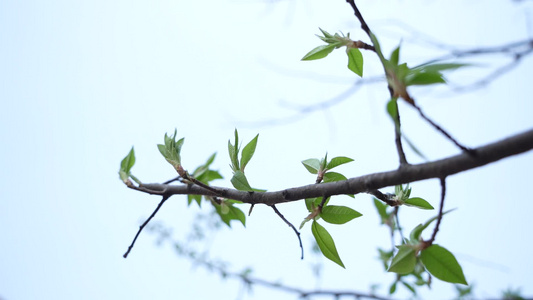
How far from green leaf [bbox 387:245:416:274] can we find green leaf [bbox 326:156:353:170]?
0.42ft

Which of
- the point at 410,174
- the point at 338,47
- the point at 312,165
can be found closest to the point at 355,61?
the point at 338,47

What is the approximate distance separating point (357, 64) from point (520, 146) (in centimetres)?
28

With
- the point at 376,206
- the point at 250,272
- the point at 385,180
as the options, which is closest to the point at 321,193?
the point at 385,180

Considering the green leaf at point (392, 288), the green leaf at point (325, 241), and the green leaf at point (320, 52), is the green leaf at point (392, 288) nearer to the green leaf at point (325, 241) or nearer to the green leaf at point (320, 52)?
the green leaf at point (325, 241)

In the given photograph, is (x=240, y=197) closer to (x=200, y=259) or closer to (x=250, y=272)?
(x=250, y=272)

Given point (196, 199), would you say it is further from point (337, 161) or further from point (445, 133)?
point (445, 133)

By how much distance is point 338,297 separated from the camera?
32.8 inches

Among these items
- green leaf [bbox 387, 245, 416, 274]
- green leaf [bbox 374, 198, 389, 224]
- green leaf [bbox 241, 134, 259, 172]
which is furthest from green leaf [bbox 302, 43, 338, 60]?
green leaf [bbox 374, 198, 389, 224]

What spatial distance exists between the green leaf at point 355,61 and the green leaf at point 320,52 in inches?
0.9

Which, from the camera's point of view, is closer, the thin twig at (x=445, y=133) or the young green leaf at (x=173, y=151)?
the thin twig at (x=445, y=133)

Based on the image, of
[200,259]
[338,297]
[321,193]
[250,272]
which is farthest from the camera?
[200,259]

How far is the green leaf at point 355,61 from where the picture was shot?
52 centimetres

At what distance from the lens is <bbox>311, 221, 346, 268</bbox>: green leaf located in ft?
1.61

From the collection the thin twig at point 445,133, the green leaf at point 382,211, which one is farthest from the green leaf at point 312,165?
the green leaf at point 382,211
